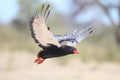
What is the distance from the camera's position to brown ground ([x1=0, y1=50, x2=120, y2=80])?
13.5 meters

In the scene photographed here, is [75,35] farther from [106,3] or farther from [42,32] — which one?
[106,3]

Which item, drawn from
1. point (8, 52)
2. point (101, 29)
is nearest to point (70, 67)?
point (8, 52)

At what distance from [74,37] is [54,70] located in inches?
361

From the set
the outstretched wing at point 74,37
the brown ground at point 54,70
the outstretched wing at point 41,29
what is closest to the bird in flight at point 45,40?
the outstretched wing at point 41,29

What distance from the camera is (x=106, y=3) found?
2370 centimetres

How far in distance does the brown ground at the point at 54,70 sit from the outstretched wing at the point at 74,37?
17.8 ft

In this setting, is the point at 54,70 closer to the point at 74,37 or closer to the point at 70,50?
the point at 74,37

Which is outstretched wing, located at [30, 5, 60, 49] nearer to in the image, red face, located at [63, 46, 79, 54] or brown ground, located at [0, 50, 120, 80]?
red face, located at [63, 46, 79, 54]

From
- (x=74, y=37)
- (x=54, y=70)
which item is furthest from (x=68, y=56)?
(x=74, y=37)

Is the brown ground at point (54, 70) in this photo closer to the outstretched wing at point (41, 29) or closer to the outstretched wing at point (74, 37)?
the outstretched wing at point (74, 37)

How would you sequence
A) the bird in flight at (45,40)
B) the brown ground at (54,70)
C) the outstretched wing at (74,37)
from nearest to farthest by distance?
the bird in flight at (45,40)
the outstretched wing at (74,37)
the brown ground at (54,70)

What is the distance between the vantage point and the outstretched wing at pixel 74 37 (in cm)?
Result: 661

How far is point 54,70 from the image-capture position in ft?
52.2

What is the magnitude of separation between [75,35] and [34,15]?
0.76m
